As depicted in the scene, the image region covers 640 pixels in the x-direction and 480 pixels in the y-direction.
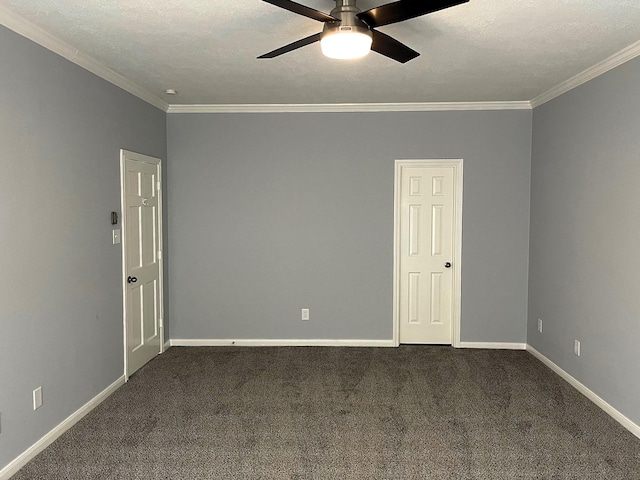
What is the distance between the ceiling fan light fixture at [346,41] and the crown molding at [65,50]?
172 centimetres

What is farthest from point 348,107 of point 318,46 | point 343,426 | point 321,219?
point 343,426

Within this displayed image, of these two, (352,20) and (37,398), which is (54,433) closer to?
(37,398)

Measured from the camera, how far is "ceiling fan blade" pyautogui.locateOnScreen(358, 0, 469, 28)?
2.11m

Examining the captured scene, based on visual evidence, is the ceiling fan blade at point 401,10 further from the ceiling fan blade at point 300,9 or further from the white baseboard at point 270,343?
the white baseboard at point 270,343

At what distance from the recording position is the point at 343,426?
3.46 meters

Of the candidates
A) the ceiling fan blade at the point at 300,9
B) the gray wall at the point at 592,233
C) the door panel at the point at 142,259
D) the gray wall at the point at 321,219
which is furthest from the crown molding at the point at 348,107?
the ceiling fan blade at the point at 300,9

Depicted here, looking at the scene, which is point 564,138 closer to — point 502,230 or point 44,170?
point 502,230

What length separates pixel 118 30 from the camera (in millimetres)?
3021

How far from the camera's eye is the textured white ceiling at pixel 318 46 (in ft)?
8.86

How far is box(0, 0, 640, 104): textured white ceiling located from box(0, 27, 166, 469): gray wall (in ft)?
1.08

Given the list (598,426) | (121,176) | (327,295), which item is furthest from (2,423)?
(598,426)

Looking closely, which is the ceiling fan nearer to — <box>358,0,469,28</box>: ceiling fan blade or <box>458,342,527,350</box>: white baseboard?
<box>358,0,469,28</box>: ceiling fan blade

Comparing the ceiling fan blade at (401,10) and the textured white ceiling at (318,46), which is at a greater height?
the textured white ceiling at (318,46)

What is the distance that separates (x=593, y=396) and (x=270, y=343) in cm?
304
